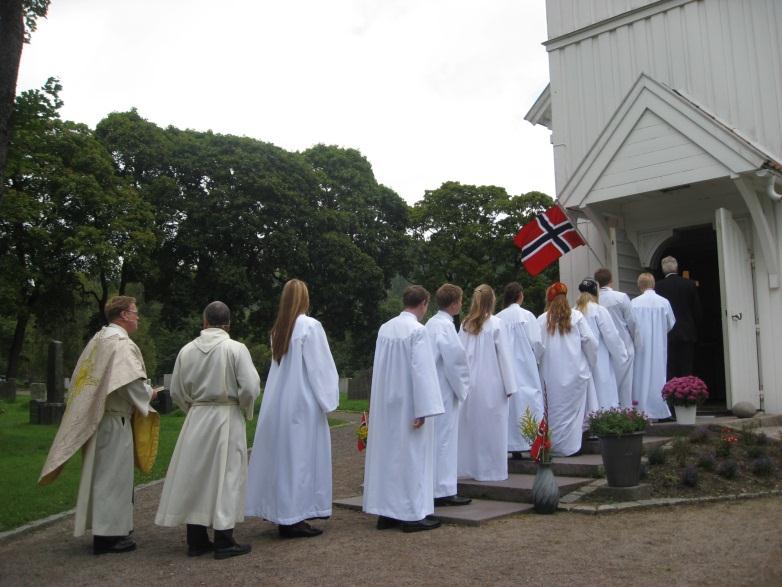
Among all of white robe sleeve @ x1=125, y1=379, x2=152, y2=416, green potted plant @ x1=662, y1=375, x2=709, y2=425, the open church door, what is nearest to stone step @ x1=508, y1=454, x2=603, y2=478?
green potted plant @ x1=662, y1=375, x2=709, y2=425

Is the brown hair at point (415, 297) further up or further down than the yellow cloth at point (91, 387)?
further up

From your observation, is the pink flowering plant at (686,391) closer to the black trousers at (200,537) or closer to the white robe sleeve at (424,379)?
the white robe sleeve at (424,379)

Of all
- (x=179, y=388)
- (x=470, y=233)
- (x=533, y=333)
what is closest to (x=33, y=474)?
(x=179, y=388)

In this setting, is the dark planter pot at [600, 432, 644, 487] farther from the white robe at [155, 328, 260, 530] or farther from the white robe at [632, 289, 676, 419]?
the white robe at [632, 289, 676, 419]

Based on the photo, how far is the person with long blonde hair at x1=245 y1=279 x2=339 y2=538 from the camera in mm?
7102

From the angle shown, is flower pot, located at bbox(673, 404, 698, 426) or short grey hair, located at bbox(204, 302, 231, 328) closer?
short grey hair, located at bbox(204, 302, 231, 328)

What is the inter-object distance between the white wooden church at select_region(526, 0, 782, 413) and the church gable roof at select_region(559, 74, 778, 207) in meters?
0.02

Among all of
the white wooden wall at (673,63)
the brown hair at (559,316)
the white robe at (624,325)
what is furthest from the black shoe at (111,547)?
the white wooden wall at (673,63)

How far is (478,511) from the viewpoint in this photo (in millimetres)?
7523

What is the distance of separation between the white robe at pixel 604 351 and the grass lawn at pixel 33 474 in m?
6.64

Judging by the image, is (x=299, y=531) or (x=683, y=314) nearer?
(x=299, y=531)

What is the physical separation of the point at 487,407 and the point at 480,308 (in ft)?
3.60

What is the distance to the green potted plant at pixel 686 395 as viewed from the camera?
9648 millimetres

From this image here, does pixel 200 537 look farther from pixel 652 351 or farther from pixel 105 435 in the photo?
pixel 652 351
